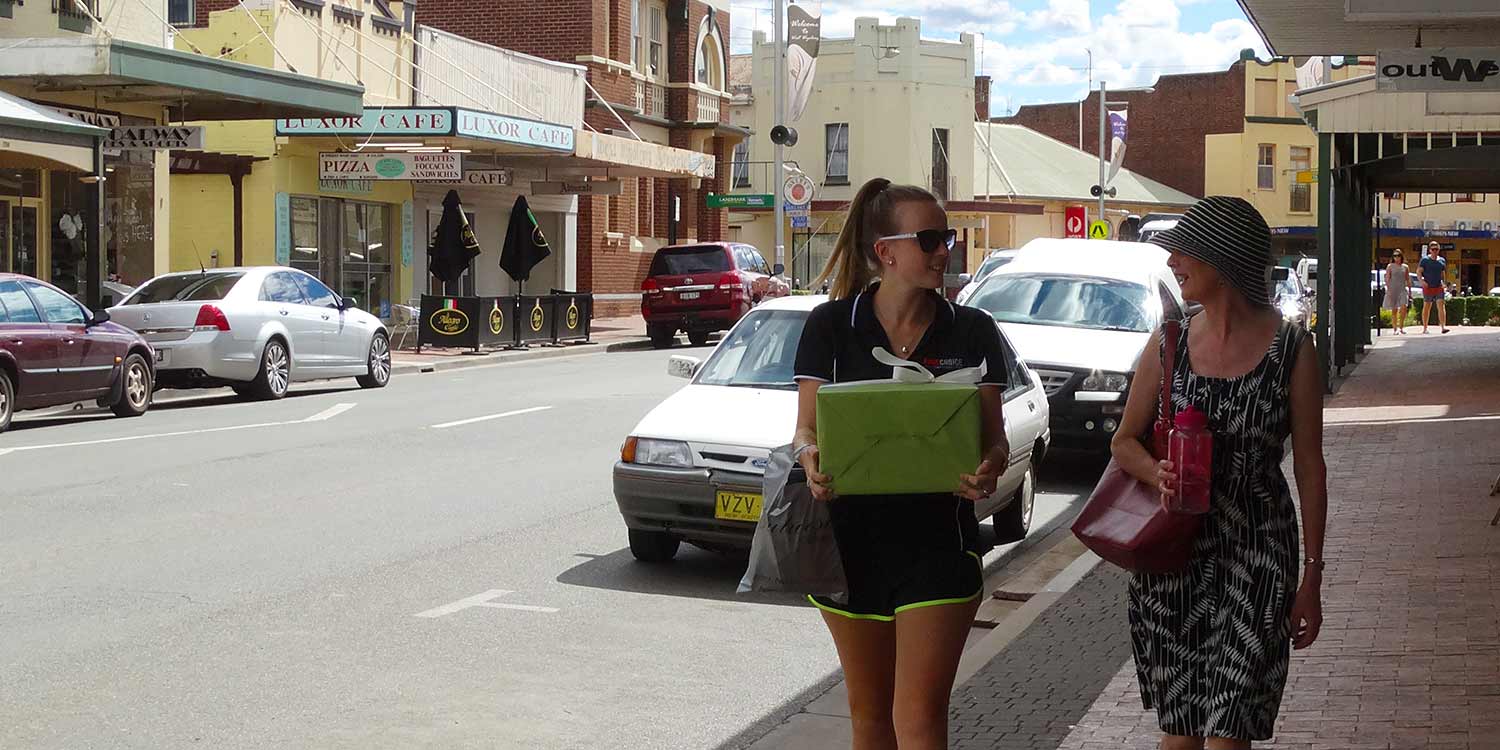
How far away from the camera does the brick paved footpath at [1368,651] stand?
595 cm

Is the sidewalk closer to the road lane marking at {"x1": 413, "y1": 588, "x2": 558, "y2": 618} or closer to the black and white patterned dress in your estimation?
the road lane marking at {"x1": 413, "y1": 588, "x2": 558, "y2": 618}

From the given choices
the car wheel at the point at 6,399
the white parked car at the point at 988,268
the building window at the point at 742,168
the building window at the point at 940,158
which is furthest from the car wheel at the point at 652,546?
the building window at the point at 742,168

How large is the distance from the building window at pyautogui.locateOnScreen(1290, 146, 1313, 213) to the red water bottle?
218 feet

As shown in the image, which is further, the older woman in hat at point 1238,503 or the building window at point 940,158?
the building window at point 940,158

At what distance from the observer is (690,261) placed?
3350 centimetres

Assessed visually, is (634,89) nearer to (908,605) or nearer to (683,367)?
(683,367)

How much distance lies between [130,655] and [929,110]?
52.1 m

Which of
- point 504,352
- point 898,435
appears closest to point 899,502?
point 898,435

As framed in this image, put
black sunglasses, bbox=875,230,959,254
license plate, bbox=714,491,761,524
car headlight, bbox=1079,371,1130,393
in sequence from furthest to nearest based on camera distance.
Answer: car headlight, bbox=1079,371,1130,393, license plate, bbox=714,491,761,524, black sunglasses, bbox=875,230,959,254

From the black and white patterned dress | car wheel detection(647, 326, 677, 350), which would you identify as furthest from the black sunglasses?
car wheel detection(647, 326, 677, 350)

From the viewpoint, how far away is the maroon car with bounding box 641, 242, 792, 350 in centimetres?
3284

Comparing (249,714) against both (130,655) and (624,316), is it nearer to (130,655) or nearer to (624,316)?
(130,655)

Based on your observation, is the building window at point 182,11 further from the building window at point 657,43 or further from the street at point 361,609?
the street at point 361,609

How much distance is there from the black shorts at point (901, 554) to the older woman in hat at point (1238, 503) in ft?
1.44
